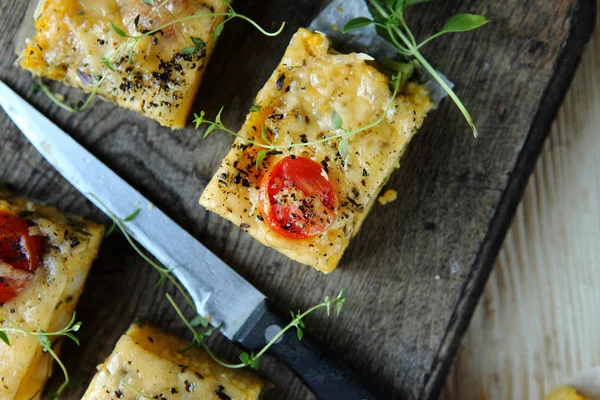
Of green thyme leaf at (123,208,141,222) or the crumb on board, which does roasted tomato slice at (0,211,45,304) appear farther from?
the crumb on board

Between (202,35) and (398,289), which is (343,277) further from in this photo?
(202,35)

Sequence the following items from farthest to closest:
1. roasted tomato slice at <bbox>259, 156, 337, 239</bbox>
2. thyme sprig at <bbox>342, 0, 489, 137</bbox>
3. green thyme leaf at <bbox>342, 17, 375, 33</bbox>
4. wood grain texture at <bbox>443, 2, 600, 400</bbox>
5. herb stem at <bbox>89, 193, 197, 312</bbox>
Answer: wood grain texture at <bbox>443, 2, 600, 400</bbox> → herb stem at <bbox>89, 193, 197, 312</bbox> → green thyme leaf at <bbox>342, 17, 375, 33</bbox> → thyme sprig at <bbox>342, 0, 489, 137</bbox> → roasted tomato slice at <bbox>259, 156, 337, 239</bbox>

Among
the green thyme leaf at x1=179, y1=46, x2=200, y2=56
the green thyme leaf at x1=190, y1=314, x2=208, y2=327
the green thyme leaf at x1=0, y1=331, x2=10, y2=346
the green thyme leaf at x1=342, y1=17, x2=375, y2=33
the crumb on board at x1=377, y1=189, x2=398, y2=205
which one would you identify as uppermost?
the green thyme leaf at x1=342, y1=17, x2=375, y2=33

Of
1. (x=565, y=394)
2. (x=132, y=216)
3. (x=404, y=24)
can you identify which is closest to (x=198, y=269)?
(x=132, y=216)

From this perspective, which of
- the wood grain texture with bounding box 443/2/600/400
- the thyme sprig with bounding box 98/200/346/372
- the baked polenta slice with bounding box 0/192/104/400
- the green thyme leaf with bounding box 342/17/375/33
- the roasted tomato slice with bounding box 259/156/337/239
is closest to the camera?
the roasted tomato slice with bounding box 259/156/337/239

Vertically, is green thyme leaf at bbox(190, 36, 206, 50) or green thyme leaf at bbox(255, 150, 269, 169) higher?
green thyme leaf at bbox(190, 36, 206, 50)

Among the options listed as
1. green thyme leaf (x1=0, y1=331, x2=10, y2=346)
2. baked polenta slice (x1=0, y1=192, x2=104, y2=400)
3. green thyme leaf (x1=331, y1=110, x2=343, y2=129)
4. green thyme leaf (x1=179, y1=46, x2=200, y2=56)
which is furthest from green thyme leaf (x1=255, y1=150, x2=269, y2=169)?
green thyme leaf (x1=0, y1=331, x2=10, y2=346)

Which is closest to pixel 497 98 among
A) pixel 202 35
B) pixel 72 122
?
pixel 202 35
